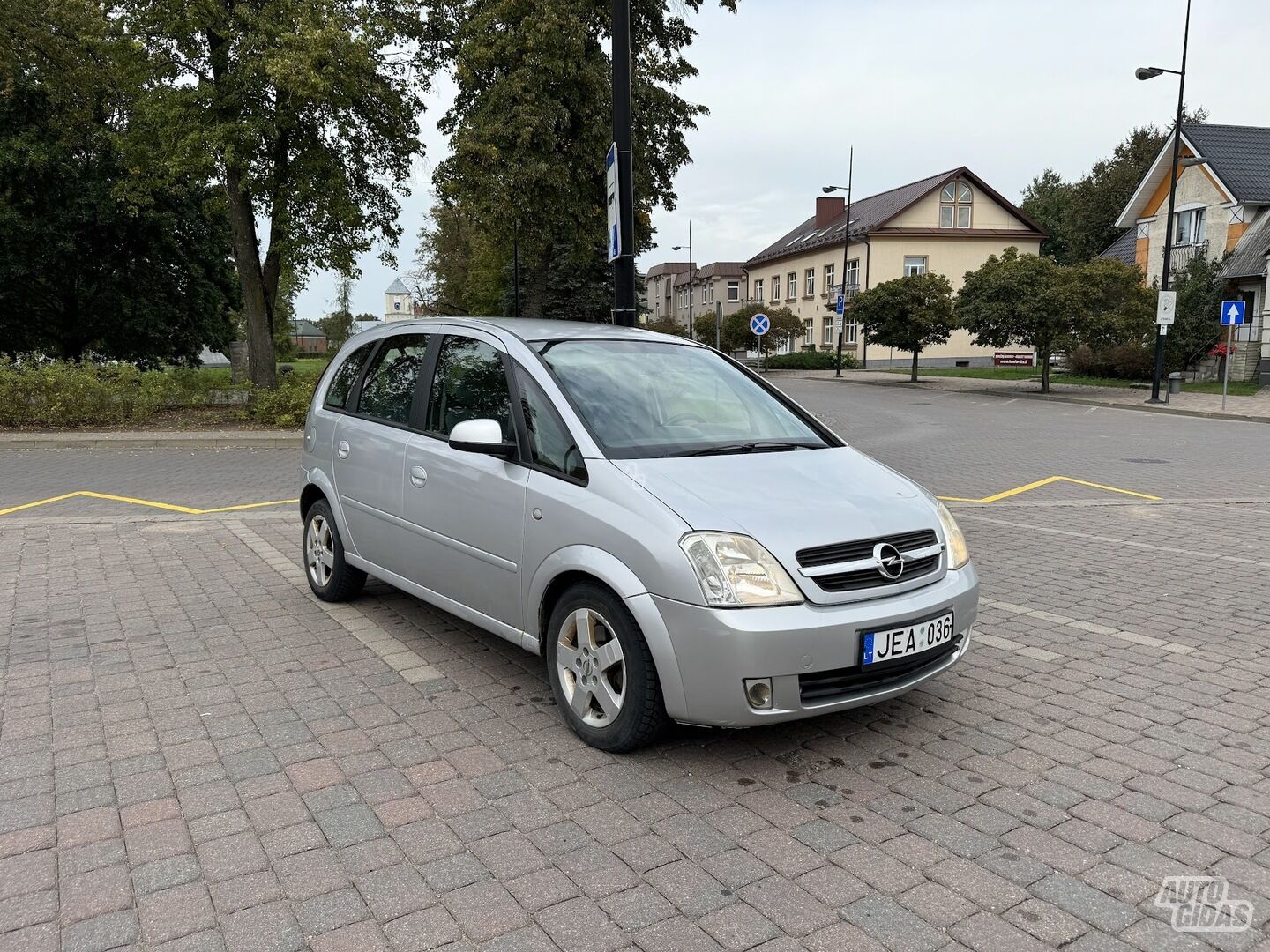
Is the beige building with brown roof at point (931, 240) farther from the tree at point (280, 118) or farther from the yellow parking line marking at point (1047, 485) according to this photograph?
the yellow parking line marking at point (1047, 485)

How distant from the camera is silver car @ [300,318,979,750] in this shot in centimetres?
337

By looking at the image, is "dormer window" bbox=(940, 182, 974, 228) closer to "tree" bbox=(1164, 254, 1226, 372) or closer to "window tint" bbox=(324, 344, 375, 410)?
"tree" bbox=(1164, 254, 1226, 372)

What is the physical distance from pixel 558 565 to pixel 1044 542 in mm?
5580

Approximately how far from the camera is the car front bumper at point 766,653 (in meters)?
3.29

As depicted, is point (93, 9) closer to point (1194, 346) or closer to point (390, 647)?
point (390, 647)

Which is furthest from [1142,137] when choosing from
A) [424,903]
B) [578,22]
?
[424,903]

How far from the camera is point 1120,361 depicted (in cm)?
3400

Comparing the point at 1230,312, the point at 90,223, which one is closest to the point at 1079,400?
the point at 1230,312

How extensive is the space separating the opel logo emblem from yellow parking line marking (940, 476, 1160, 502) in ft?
22.7

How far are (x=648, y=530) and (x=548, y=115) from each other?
69.8ft

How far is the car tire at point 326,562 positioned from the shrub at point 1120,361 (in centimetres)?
3154

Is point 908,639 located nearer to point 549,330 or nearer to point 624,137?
point 549,330

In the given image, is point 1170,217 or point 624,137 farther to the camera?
point 1170,217

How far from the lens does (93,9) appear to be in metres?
18.2
